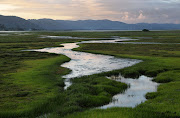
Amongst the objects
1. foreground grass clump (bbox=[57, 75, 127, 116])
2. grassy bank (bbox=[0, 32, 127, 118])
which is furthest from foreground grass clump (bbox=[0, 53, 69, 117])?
foreground grass clump (bbox=[57, 75, 127, 116])

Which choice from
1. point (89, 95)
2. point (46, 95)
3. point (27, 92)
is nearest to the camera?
point (46, 95)

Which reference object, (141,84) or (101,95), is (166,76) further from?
(101,95)

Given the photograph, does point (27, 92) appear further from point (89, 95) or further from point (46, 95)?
point (89, 95)

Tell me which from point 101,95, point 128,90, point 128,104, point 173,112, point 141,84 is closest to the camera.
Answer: point 173,112

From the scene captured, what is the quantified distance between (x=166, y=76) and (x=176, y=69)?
5961 millimetres

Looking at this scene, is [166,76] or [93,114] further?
[166,76]

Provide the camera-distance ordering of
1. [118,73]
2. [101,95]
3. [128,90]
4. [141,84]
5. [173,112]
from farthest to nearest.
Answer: [118,73] → [141,84] → [128,90] → [101,95] → [173,112]

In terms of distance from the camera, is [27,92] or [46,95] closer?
[46,95]

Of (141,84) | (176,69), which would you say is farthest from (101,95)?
(176,69)

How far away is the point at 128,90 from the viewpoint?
21750 mm

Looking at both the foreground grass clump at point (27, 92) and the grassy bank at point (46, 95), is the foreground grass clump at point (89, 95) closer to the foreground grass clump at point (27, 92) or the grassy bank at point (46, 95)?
the grassy bank at point (46, 95)

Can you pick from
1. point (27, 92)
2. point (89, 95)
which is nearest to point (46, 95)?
point (27, 92)

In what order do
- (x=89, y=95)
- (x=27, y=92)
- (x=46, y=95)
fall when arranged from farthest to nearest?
(x=27, y=92), (x=89, y=95), (x=46, y=95)

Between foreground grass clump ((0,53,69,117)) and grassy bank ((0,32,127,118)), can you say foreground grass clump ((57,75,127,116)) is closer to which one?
grassy bank ((0,32,127,118))
